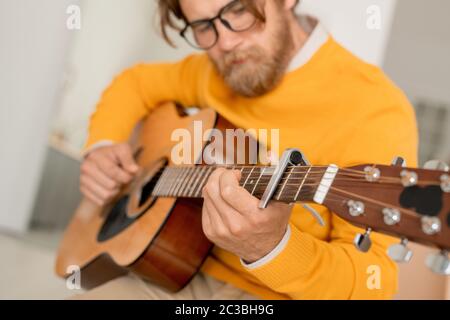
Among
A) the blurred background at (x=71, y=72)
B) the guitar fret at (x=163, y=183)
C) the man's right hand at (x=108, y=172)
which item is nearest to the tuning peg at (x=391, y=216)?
the guitar fret at (x=163, y=183)

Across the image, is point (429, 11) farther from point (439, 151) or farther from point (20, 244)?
point (20, 244)

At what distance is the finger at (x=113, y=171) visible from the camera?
134 centimetres

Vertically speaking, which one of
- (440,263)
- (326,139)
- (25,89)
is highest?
(440,263)

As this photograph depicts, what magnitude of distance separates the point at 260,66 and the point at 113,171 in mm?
449

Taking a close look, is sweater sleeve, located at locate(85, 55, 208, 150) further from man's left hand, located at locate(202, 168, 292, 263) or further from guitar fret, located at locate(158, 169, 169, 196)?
man's left hand, located at locate(202, 168, 292, 263)

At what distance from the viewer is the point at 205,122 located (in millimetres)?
1177

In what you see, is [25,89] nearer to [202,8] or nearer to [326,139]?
[202,8]

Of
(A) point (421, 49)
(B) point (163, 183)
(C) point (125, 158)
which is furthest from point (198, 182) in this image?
(A) point (421, 49)

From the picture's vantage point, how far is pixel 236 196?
74 centimetres

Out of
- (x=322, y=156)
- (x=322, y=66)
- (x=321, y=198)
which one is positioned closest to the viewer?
(x=321, y=198)

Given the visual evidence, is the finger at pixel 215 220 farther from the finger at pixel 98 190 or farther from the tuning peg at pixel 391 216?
the finger at pixel 98 190

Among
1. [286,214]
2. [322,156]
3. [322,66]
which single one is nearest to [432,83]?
[322,66]

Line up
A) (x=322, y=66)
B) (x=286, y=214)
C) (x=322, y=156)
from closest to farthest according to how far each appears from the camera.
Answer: (x=286, y=214) < (x=322, y=156) < (x=322, y=66)

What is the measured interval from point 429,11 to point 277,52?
3.65 ft
